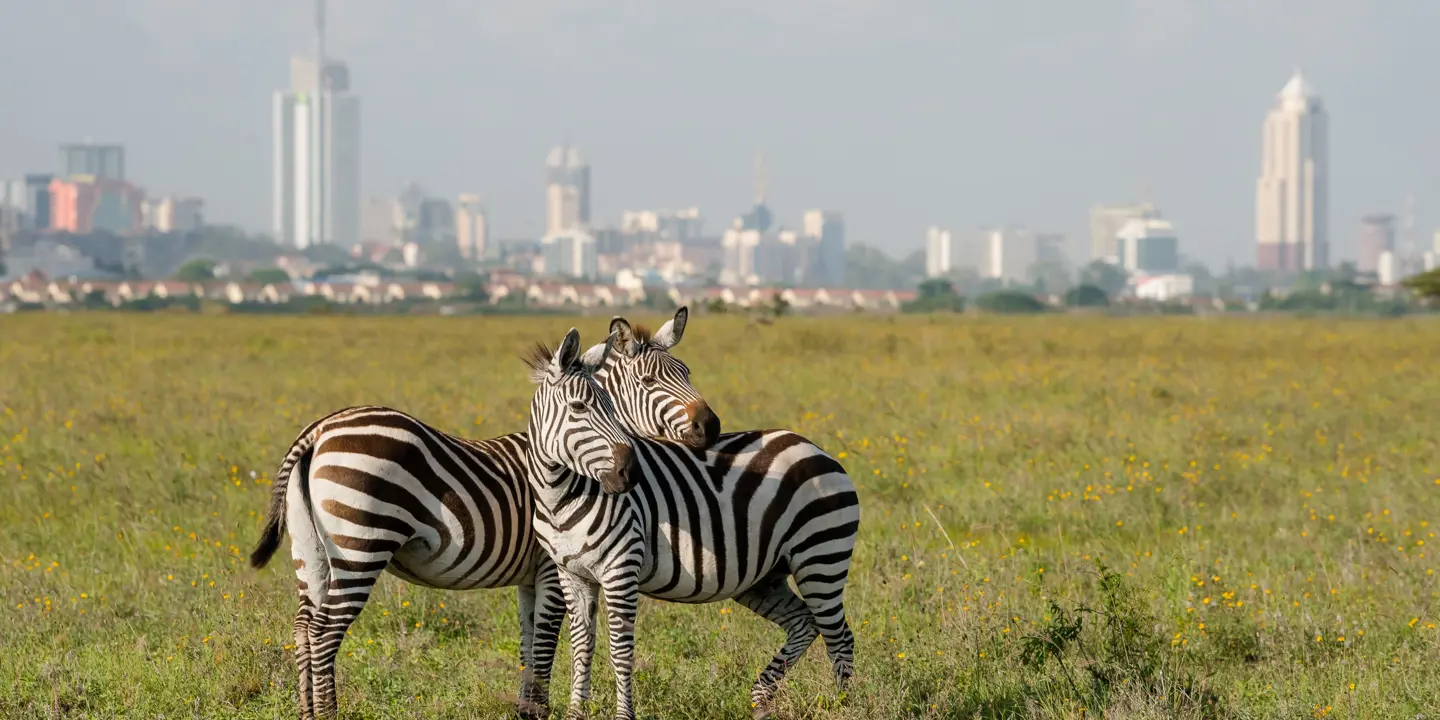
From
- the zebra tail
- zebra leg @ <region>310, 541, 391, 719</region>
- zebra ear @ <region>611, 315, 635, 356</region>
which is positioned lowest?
zebra leg @ <region>310, 541, 391, 719</region>

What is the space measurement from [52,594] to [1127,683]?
6904 millimetres

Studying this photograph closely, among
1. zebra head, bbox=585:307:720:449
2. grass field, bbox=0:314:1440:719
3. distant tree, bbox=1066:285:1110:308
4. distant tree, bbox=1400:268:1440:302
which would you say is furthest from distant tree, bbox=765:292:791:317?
distant tree, bbox=1066:285:1110:308

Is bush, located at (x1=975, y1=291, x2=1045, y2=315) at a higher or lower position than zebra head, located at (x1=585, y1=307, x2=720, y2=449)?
higher

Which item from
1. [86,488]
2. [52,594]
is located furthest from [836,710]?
[86,488]

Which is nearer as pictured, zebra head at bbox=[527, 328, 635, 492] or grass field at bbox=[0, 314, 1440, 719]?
zebra head at bbox=[527, 328, 635, 492]

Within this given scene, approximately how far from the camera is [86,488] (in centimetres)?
1417

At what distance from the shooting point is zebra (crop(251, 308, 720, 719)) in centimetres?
668

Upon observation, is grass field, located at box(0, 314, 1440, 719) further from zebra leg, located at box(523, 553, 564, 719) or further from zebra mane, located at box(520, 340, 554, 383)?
zebra mane, located at box(520, 340, 554, 383)

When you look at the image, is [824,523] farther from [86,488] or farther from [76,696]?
[86,488]

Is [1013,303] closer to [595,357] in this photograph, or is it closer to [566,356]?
[595,357]

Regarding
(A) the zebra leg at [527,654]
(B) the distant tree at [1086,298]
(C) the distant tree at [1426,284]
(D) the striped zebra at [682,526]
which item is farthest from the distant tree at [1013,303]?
(A) the zebra leg at [527,654]

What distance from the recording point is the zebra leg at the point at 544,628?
23.5 ft

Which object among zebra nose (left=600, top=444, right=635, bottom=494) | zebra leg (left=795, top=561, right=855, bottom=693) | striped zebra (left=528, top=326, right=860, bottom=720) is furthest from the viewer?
zebra leg (left=795, top=561, right=855, bottom=693)

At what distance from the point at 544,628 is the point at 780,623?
1294 mm
